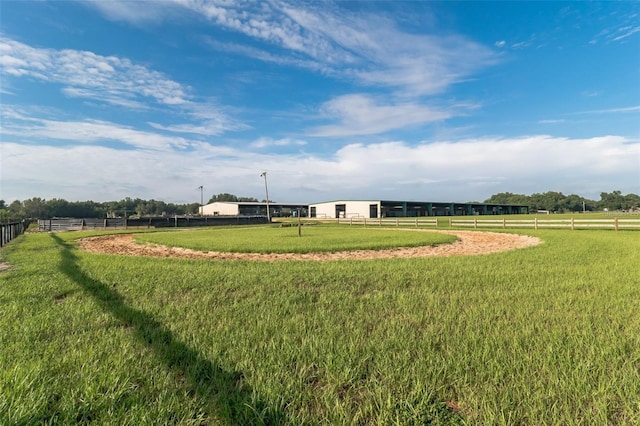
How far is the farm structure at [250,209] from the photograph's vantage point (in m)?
90.8

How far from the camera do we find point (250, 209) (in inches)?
3686

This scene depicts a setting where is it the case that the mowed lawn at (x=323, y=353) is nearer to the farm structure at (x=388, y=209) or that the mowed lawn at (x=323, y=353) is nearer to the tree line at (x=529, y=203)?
the farm structure at (x=388, y=209)

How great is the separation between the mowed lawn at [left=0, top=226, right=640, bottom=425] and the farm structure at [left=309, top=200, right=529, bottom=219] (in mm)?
59439

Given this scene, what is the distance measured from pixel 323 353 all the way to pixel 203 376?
1.18m

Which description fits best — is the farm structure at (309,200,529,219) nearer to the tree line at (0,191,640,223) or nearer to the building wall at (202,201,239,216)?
the building wall at (202,201,239,216)

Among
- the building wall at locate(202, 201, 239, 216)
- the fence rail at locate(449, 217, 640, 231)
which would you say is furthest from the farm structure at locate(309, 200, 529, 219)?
the fence rail at locate(449, 217, 640, 231)

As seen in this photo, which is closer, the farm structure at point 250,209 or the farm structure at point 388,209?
the farm structure at point 388,209

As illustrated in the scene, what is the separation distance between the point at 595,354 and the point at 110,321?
581cm

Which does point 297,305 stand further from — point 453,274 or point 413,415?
point 453,274

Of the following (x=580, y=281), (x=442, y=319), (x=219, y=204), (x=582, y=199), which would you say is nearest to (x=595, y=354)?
(x=442, y=319)

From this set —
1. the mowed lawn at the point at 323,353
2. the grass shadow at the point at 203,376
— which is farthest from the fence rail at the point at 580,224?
the grass shadow at the point at 203,376

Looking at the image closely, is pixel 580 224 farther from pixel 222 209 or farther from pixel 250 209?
pixel 222 209

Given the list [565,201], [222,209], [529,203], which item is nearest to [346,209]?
[222,209]

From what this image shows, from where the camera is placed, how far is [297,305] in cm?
512
